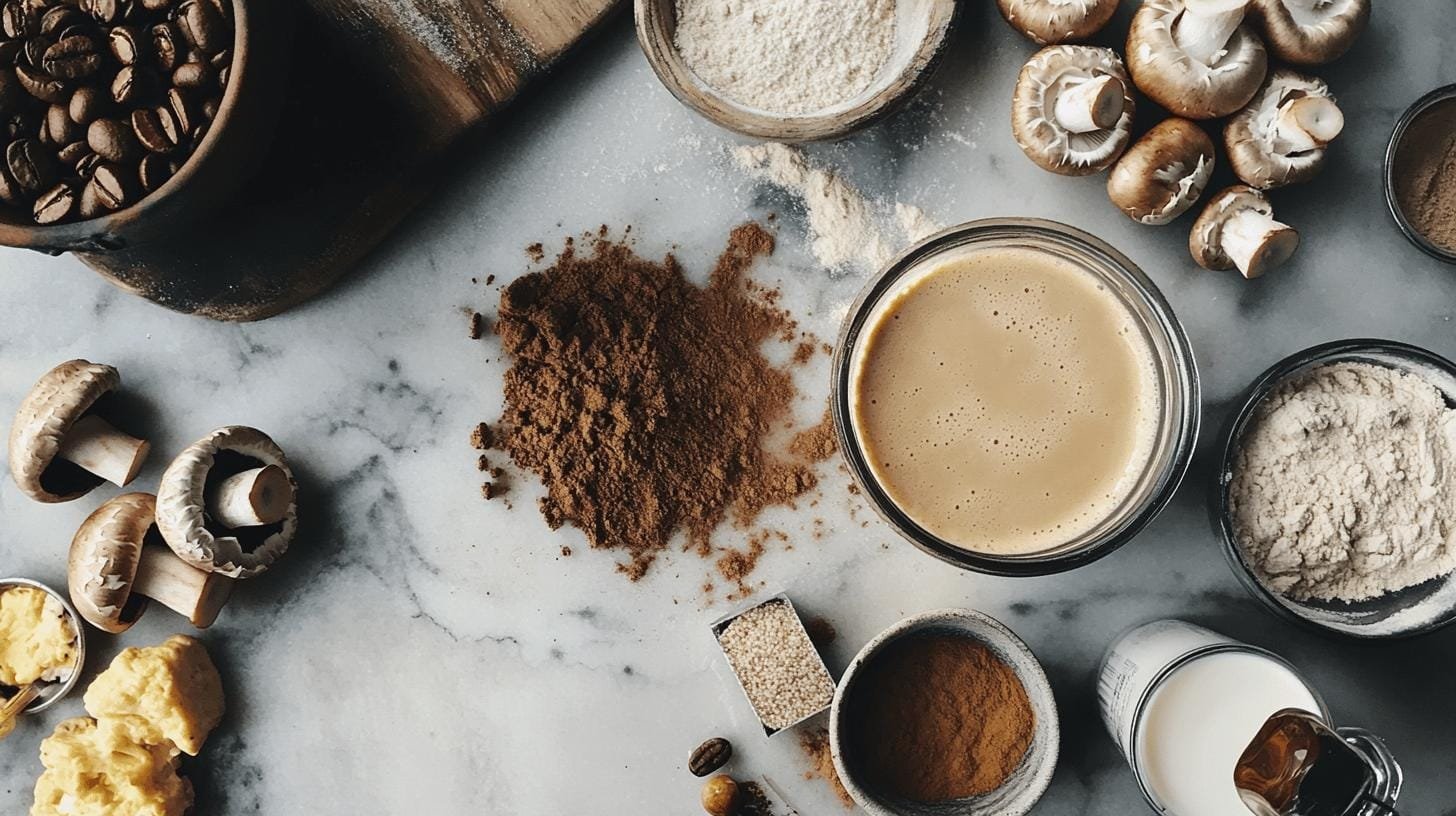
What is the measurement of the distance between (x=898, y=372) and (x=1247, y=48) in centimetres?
76

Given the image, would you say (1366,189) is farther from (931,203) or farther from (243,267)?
(243,267)

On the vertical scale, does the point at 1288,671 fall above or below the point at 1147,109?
below

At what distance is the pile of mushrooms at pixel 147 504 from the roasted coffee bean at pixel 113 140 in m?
0.49

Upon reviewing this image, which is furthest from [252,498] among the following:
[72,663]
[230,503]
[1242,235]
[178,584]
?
[1242,235]

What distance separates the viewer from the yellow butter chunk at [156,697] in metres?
1.82

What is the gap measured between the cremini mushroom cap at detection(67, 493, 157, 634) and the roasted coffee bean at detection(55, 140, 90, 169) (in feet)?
1.99

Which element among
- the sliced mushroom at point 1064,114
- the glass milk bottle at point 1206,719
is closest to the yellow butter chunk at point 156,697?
the glass milk bottle at point 1206,719

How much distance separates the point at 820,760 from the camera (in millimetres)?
1871

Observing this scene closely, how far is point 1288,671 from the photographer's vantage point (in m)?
1.60

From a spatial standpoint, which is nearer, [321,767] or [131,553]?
[131,553]

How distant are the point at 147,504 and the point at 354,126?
758mm

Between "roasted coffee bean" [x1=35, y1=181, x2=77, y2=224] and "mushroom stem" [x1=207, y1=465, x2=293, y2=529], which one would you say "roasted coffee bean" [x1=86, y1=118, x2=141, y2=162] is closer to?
"roasted coffee bean" [x1=35, y1=181, x2=77, y2=224]

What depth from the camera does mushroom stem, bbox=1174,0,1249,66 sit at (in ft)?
5.21

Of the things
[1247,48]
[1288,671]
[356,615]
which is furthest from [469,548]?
[1247,48]
